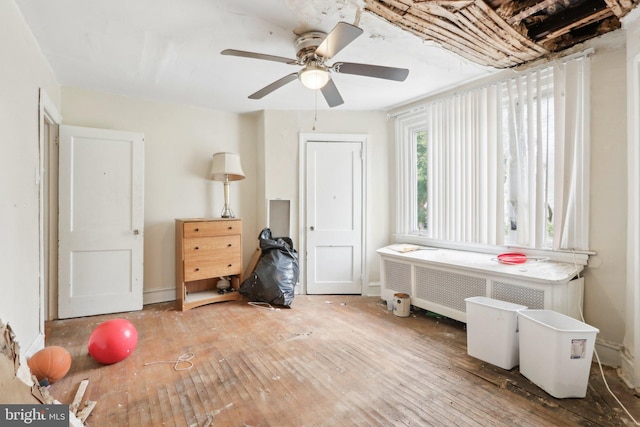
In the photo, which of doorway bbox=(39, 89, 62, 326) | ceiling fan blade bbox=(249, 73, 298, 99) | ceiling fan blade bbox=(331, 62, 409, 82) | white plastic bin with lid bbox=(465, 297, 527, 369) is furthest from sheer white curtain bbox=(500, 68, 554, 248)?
doorway bbox=(39, 89, 62, 326)

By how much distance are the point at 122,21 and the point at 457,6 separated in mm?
2182

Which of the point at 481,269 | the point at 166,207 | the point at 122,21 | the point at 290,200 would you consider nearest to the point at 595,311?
the point at 481,269

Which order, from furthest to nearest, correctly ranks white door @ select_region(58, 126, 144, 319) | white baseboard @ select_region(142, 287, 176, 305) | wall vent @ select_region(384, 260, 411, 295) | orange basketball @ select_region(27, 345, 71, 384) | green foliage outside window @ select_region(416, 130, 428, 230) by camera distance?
green foliage outside window @ select_region(416, 130, 428, 230) < white baseboard @ select_region(142, 287, 176, 305) < wall vent @ select_region(384, 260, 411, 295) < white door @ select_region(58, 126, 144, 319) < orange basketball @ select_region(27, 345, 71, 384)

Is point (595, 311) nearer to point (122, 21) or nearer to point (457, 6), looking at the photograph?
point (457, 6)

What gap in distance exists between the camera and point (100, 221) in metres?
3.09

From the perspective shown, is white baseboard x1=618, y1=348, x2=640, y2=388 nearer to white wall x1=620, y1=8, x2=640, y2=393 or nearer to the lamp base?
white wall x1=620, y1=8, x2=640, y2=393

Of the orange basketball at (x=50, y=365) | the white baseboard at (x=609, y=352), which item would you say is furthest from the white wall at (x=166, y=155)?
the white baseboard at (x=609, y=352)

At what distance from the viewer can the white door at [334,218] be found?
3822mm

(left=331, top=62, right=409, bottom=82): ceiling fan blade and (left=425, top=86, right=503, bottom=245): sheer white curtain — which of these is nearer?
(left=331, top=62, right=409, bottom=82): ceiling fan blade

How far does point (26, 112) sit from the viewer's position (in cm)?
202

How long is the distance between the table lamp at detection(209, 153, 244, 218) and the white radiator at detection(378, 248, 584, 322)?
1955 millimetres

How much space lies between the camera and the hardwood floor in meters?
1.60

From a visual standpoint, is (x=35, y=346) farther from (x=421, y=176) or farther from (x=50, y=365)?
(x=421, y=176)

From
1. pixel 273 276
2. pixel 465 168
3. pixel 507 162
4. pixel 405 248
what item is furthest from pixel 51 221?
pixel 507 162
